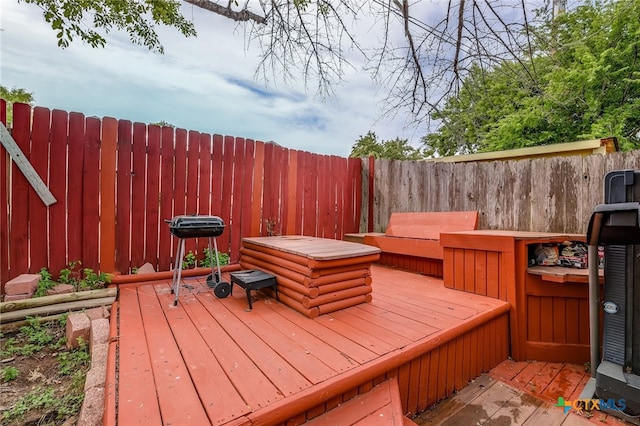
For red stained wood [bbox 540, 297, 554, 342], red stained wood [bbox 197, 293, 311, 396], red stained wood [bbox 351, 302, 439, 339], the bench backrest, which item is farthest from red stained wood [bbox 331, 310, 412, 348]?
the bench backrest

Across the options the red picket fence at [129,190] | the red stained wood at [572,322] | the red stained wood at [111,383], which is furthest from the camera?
the red picket fence at [129,190]

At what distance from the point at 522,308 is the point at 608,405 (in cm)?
83

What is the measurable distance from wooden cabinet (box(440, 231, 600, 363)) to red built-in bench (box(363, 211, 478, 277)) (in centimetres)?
86

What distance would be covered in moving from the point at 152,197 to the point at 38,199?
98 centimetres

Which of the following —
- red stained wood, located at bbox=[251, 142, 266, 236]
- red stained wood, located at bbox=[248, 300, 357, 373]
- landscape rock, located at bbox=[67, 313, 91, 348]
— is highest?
red stained wood, located at bbox=[251, 142, 266, 236]

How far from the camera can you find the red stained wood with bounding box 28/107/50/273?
2715mm

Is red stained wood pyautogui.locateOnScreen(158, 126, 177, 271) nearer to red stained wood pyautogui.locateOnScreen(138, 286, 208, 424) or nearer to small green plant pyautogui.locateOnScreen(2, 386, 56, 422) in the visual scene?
red stained wood pyautogui.locateOnScreen(138, 286, 208, 424)

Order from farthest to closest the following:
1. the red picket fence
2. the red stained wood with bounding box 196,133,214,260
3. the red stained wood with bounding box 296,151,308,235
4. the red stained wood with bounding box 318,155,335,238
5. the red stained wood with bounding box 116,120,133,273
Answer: the red stained wood with bounding box 318,155,335,238 < the red stained wood with bounding box 296,151,308,235 < the red stained wood with bounding box 196,133,214,260 < the red stained wood with bounding box 116,120,133,273 < the red picket fence

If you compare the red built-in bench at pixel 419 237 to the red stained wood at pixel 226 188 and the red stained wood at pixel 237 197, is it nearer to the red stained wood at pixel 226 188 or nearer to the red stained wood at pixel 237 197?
the red stained wood at pixel 237 197

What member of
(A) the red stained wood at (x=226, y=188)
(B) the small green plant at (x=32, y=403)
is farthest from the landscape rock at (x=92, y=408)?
(A) the red stained wood at (x=226, y=188)

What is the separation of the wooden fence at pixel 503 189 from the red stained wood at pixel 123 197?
11.7 feet

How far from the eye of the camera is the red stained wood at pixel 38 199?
2.71m

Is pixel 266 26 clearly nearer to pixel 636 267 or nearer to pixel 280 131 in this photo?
pixel 280 131

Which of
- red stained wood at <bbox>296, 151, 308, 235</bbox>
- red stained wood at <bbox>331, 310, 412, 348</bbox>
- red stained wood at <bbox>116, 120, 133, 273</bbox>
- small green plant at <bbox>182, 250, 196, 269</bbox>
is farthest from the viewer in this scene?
red stained wood at <bbox>296, 151, 308, 235</bbox>
